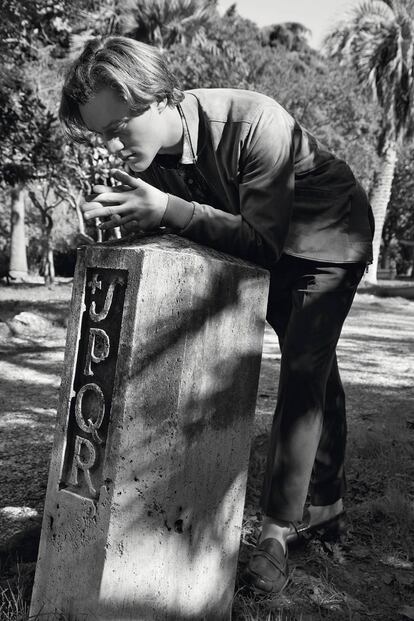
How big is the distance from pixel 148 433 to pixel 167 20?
1800 cm

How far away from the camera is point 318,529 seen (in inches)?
113

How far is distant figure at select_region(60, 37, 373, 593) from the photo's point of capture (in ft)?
6.86

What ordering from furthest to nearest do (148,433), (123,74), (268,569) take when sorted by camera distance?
(268,569) < (123,74) < (148,433)

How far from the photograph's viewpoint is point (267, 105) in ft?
7.36

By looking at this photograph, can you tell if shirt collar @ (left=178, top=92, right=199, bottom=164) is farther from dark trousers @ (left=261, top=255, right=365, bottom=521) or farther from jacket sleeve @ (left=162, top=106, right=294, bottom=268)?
dark trousers @ (left=261, top=255, right=365, bottom=521)

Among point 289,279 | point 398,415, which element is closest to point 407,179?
point 398,415

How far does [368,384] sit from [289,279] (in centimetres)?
437

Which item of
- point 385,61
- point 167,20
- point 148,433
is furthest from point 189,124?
point 385,61

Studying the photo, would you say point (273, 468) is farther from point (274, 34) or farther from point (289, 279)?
point (274, 34)

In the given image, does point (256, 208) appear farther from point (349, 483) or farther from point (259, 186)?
point (349, 483)

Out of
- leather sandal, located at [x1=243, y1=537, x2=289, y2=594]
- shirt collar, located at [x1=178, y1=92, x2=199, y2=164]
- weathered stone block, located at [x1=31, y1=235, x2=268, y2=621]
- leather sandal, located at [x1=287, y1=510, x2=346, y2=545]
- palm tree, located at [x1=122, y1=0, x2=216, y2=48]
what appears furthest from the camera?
palm tree, located at [x1=122, y1=0, x2=216, y2=48]

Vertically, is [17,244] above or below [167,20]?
below

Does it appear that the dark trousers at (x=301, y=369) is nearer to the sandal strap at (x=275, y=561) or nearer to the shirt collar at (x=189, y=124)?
the sandal strap at (x=275, y=561)

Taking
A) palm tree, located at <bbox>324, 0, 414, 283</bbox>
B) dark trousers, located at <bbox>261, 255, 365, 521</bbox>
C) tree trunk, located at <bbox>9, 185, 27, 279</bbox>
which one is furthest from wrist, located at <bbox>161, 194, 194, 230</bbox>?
tree trunk, located at <bbox>9, 185, 27, 279</bbox>
